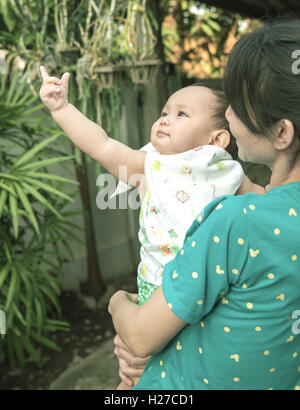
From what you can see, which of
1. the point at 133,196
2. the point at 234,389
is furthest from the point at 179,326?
the point at 133,196

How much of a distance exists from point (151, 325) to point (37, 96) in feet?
5.62

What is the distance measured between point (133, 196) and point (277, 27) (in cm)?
53

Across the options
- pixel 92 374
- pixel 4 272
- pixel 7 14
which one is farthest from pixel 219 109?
pixel 92 374

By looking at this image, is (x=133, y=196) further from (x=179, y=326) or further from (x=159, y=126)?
(x=179, y=326)

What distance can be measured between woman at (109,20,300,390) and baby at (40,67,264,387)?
0.21 metres

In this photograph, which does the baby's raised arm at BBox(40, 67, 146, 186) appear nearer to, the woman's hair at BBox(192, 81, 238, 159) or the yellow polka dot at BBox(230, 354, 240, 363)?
the woman's hair at BBox(192, 81, 238, 159)

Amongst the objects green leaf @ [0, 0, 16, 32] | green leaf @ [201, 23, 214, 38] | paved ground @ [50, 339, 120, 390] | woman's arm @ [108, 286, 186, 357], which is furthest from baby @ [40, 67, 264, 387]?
green leaf @ [201, 23, 214, 38]

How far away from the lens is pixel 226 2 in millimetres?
2342

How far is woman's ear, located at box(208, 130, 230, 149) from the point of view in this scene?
758 mm

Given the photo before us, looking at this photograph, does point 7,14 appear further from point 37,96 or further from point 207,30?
point 207,30

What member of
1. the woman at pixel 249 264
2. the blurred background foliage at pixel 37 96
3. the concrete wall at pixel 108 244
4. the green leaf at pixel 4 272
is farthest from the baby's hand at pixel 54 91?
the concrete wall at pixel 108 244

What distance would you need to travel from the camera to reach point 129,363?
70 cm
